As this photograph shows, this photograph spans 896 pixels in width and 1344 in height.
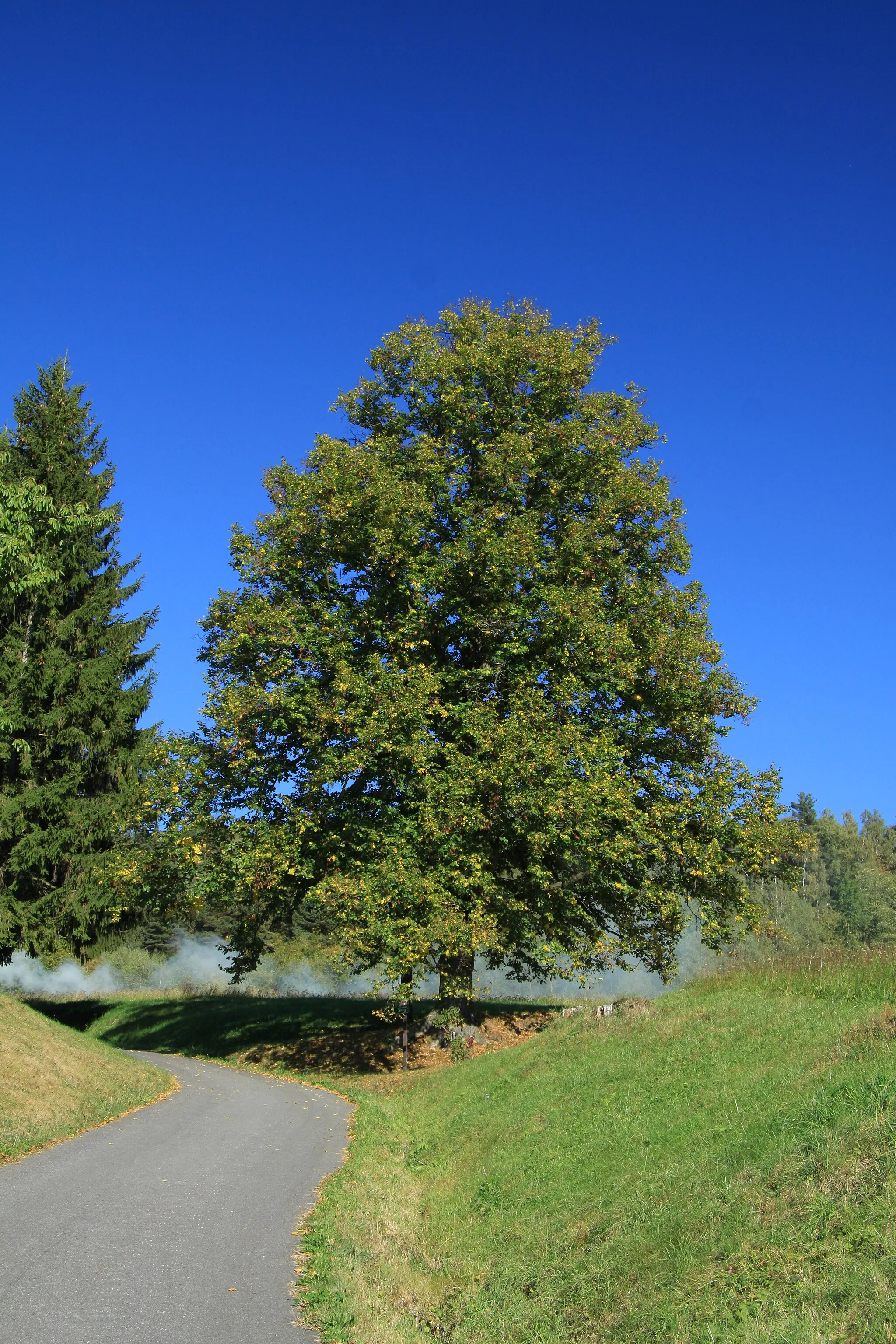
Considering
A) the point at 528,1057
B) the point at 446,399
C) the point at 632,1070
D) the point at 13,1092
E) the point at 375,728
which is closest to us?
the point at 632,1070

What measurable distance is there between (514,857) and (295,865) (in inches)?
190

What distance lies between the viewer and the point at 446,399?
21.6m

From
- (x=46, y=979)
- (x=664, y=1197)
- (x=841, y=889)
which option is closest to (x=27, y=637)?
(x=46, y=979)

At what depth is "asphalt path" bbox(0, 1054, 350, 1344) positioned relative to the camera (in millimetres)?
5984

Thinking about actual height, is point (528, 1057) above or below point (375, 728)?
below

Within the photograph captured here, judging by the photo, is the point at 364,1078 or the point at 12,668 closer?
the point at 364,1078

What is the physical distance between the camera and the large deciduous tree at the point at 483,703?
17.9 meters

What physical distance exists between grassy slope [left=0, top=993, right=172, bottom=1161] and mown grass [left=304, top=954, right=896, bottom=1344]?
3936 mm

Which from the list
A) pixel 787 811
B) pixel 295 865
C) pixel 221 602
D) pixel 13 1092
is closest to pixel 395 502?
pixel 221 602

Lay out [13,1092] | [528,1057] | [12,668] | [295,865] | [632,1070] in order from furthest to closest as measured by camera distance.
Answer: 1. [12,668]
2. [295,865]
3. [528,1057]
4. [13,1092]
5. [632,1070]

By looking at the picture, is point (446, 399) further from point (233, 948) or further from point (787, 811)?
point (233, 948)

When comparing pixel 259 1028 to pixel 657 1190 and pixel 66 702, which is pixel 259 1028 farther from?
pixel 657 1190

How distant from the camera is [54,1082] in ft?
45.4

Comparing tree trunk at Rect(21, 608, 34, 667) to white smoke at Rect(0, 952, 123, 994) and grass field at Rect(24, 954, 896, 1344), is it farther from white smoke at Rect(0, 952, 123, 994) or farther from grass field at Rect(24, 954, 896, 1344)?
white smoke at Rect(0, 952, 123, 994)
